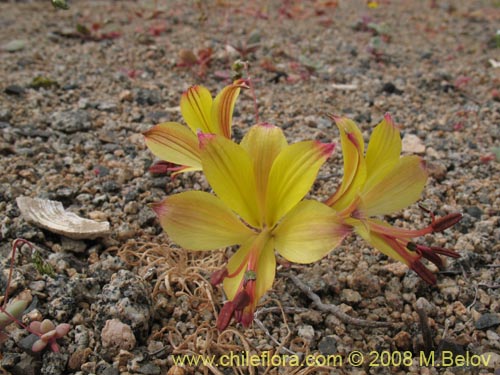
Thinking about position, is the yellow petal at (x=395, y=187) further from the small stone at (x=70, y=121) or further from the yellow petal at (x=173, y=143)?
the small stone at (x=70, y=121)

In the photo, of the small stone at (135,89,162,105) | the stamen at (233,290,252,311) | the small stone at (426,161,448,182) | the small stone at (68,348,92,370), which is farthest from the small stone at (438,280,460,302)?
the small stone at (135,89,162,105)

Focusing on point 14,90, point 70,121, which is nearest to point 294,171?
point 70,121

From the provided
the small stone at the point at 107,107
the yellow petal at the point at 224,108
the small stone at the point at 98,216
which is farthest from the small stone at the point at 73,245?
the small stone at the point at 107,107

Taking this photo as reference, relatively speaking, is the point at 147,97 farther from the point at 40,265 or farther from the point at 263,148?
the point at 263,148

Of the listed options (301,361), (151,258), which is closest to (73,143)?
(151,258)

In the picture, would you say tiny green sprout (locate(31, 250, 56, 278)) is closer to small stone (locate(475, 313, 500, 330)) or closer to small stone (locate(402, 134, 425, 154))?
small stone (locate(475, 313, 500, 330))

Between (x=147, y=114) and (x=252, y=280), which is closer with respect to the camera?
(x=252, y=280)

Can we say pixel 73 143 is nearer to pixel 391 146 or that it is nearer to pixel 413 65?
pixel 391 146
